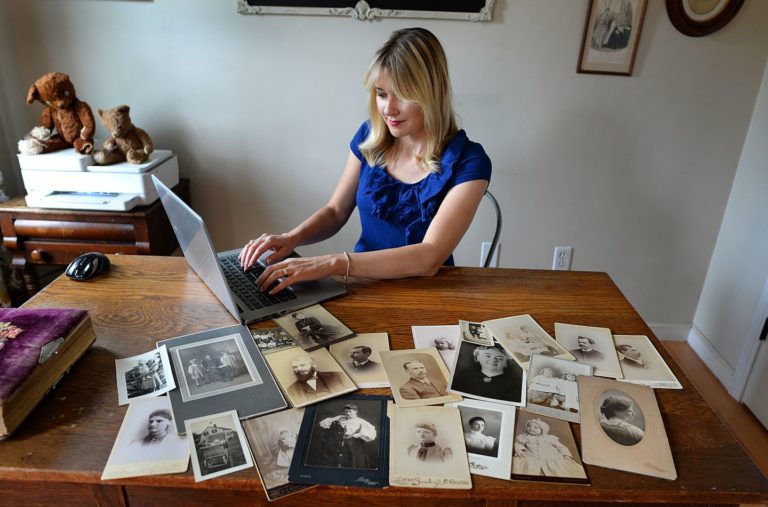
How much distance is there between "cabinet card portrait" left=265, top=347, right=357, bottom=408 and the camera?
2.77ft

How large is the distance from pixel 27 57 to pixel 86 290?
1462mm

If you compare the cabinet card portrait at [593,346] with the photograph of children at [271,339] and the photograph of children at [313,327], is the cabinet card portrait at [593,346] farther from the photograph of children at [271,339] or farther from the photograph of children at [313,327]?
the photograph of children at [271,339]

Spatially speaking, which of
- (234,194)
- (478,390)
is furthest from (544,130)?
(478,390)

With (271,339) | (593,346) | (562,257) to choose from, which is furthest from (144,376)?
(562,257)

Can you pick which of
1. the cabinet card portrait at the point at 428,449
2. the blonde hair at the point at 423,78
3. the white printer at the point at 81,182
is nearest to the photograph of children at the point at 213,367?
the cabinet card portrait at the point at 428,449

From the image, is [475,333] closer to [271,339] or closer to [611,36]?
[271,339]

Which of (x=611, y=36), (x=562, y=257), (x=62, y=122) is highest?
(x=611, y=36)

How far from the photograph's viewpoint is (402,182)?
1.57 m

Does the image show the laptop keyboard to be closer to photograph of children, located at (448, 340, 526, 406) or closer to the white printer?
photograph of children, located at (448, 340, 526, 406)

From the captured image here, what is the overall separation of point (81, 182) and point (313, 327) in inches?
53.2

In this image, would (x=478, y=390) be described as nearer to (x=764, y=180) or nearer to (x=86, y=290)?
(x=86, y=290)

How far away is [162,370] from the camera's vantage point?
90cm

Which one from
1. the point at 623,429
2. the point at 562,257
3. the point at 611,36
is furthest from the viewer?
the point at 562,257

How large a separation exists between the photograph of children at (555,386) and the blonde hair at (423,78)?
71 centimetres
